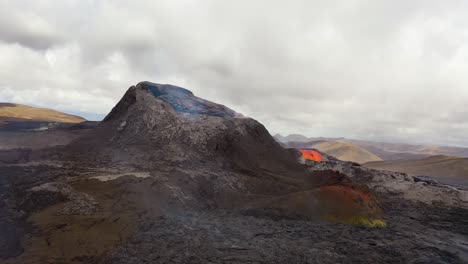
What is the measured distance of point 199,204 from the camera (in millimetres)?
17688

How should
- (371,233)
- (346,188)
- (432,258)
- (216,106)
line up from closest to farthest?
(432,258), (371,233), (346,188), (216,106)

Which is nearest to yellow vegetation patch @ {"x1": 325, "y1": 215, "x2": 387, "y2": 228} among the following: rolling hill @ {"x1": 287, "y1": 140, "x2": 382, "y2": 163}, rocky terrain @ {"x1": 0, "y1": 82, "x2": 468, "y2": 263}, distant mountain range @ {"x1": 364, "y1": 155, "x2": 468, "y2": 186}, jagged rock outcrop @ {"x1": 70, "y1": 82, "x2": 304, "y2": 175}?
rocky terrain @ {"x1": 0, "y1": 82, "x2": 468, "y2": 263}

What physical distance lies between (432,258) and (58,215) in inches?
617

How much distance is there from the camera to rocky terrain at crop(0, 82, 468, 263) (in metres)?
11.8

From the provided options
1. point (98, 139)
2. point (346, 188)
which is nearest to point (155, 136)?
point (98, 139)

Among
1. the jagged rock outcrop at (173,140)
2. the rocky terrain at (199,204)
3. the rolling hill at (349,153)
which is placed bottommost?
the rocky terrain at (199,204)

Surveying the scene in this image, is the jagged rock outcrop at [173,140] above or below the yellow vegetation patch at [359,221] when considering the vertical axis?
above

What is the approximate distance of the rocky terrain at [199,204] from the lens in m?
11.8

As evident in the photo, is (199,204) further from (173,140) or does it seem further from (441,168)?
(441,168)

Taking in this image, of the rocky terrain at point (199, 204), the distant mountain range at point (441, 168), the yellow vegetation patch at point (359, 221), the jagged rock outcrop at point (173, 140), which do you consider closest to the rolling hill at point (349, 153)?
the distant mountain range at point (441, 168)

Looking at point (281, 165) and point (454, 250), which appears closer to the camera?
point (454, 250)

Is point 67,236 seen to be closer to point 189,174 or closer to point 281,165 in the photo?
point 189,174

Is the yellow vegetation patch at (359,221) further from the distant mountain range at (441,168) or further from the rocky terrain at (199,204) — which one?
the distant mountain range at (441,168)

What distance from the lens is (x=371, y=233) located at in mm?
14695
